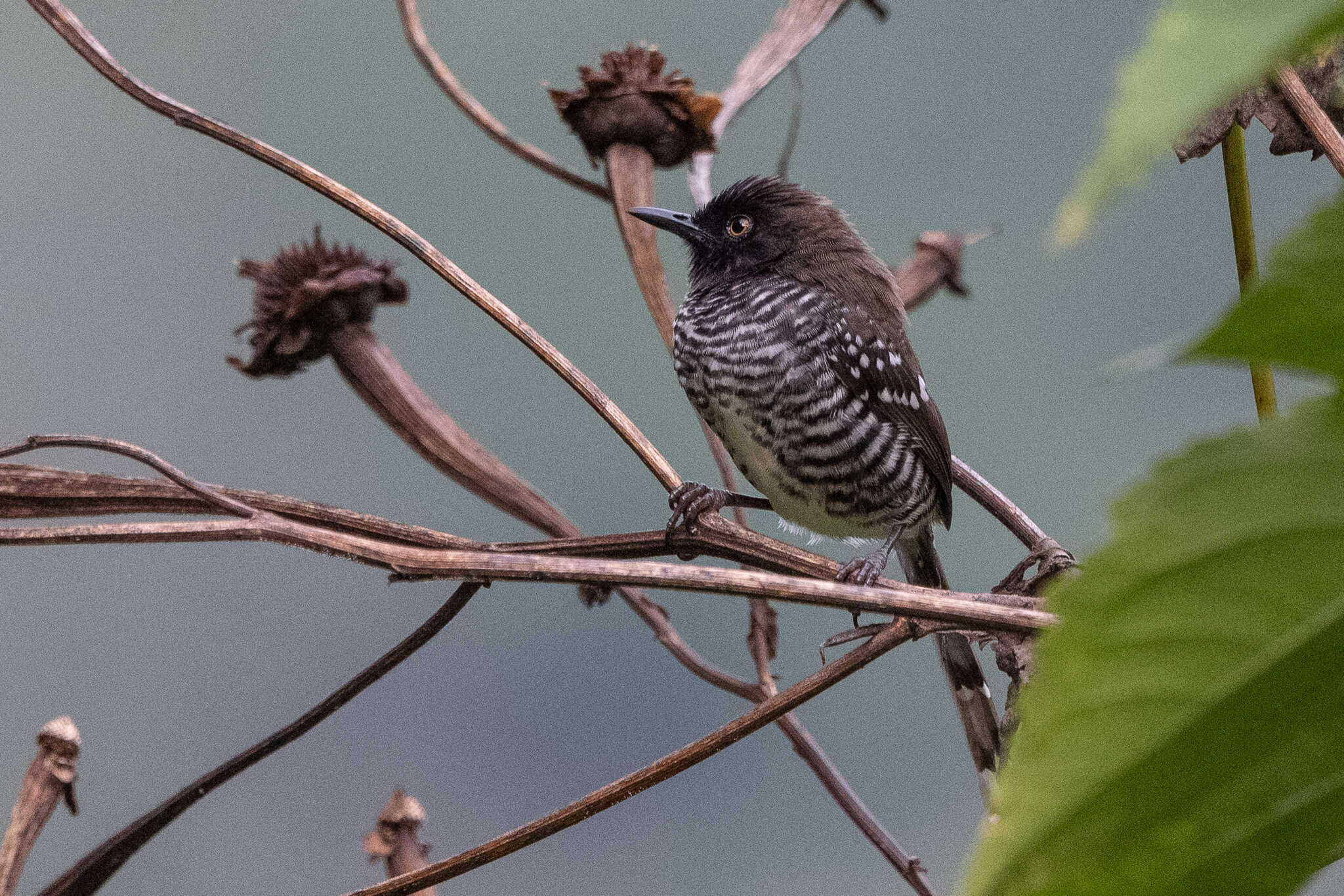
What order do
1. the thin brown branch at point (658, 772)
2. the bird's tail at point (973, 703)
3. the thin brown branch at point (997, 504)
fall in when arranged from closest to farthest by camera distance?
the thin brown branch at point (658, 772) < the thin brown branch at point (997, 504) < the bird's tail at point (973, 703)

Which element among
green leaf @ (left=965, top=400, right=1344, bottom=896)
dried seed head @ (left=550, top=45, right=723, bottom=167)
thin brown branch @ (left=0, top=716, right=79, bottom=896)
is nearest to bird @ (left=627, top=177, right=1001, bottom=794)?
dried seed head @ (left=550, top=45, right=723, bottom=167)

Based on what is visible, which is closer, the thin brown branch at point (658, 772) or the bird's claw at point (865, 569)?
the thin brown branch at point (658, 772)

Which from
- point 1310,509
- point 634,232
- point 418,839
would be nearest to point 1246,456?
point 1310,509

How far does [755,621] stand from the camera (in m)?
1.14

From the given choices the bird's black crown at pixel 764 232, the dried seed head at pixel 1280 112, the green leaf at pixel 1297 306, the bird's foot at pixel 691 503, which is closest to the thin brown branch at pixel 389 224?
the bird's foot at pixel 691 503

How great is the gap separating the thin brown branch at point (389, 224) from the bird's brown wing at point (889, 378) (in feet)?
2.22

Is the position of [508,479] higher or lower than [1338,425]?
higher

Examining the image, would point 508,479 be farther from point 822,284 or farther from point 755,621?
point 822,284

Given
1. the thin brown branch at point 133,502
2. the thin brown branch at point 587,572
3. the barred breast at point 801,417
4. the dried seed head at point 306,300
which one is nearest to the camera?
the thin brown branch at point 587,572

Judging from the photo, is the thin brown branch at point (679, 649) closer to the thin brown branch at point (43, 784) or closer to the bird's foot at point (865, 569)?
the bird's foot at point (865, 569)

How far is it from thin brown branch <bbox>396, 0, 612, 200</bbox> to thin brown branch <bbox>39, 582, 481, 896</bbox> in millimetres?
625

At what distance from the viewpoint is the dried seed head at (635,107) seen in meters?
1.32

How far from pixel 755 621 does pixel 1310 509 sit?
929 mm

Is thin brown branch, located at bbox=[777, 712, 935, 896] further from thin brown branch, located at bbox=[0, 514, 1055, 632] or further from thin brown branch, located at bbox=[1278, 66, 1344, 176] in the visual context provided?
thin brown branch, located at bbox=[1278, 66, 1344, 176]
